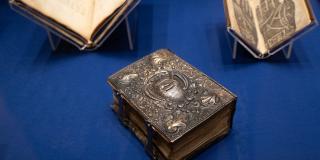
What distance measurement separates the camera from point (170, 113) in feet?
4.59

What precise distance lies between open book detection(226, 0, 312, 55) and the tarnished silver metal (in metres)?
0.39

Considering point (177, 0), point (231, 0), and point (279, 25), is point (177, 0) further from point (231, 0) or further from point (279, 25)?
point (279, 25)

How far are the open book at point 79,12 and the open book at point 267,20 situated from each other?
0.56 m

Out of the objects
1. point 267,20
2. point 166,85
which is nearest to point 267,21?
point 267,20

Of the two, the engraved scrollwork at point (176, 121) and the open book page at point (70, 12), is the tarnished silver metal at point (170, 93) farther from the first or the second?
the open book page at point (70, 12)

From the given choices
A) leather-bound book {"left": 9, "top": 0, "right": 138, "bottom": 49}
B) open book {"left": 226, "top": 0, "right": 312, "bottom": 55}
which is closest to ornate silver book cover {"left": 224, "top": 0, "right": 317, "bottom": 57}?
open book {"left": 226, "top": 0, "right": 312, "bottom": 55}

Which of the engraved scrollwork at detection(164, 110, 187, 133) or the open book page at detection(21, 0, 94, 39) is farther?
the open book page at detection(21, 0, 94, 39)

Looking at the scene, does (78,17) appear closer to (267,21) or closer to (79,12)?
(79,12)

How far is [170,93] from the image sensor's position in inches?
58.3

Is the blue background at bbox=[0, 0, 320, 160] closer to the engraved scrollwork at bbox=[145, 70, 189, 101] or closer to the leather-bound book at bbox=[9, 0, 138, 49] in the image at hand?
the leather-bound book at bbox=[9, 0, 138, 49]

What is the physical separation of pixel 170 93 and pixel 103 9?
0.67 m

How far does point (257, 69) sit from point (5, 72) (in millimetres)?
1214

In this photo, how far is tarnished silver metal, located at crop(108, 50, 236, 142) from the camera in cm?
137

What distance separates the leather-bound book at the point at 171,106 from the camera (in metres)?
1.37
